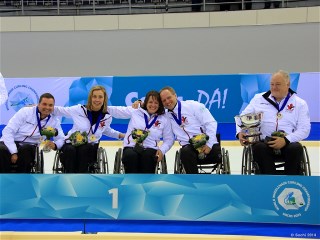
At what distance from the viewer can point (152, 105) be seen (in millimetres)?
4160

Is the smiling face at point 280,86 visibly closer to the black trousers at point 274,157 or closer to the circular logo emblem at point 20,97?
the black trousers at point 274,157

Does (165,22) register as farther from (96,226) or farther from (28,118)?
(96,226)

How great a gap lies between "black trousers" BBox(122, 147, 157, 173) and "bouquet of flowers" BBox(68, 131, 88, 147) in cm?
41

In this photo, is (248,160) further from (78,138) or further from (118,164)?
(78,138)

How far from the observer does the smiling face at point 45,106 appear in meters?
4.33

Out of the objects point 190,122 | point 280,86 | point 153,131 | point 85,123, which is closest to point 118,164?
point 153,131

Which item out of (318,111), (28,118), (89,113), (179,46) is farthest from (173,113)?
(179,46)

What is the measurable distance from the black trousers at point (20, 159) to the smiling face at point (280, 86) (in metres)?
2.19

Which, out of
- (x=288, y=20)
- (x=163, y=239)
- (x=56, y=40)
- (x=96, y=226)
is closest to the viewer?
(x=163, y=239)

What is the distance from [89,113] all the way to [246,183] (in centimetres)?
167

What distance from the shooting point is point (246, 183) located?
337 cm

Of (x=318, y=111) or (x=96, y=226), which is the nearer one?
(x=96, y=226)

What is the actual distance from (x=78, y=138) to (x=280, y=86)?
1822 millimetres

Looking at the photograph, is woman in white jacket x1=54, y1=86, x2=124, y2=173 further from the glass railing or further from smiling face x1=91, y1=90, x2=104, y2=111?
the glass railing
